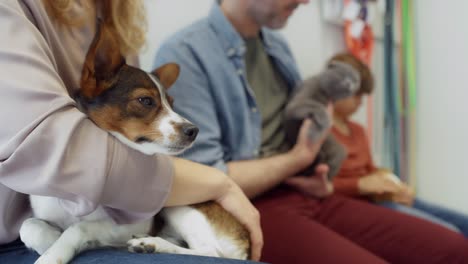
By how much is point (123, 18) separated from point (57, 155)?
0.53 m

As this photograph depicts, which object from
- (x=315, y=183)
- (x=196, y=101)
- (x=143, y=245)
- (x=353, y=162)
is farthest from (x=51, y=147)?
(x=353, y=162)

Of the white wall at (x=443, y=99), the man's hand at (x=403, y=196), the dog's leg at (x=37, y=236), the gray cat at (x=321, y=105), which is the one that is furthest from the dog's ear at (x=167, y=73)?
the white wall at (x=443, y=99)

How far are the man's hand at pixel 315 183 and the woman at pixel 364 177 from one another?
281 millimetres

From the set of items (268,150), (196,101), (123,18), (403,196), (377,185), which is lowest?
(403,196)

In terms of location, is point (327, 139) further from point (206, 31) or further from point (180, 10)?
point (180, 10)

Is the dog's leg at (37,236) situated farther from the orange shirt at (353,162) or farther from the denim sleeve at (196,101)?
the orange shirt at (353,162)

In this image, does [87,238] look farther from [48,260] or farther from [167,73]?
[167,73]

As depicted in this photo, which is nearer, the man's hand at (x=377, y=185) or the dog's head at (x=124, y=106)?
the dog's head at (x=124, y=106)

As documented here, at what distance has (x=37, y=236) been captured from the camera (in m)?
0.69

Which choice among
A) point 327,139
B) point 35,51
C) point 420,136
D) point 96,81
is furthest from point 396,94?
point 35,51

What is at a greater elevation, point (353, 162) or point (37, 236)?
point (37, 236)

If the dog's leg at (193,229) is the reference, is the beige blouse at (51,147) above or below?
above

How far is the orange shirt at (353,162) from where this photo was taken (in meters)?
1.63

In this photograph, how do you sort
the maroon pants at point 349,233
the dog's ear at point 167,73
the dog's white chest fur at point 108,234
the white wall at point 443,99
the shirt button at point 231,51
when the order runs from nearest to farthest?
the dog's white chest fur at point 108,234
the dog's ear at point 167,73
the maroon pants at point 349,233
the shirt button at point 231,51
the white wall at point 443,99
